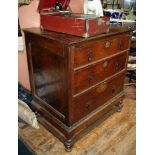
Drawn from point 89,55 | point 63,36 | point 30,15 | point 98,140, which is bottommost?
point 98,140

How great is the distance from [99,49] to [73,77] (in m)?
0.36

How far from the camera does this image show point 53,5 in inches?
68.7

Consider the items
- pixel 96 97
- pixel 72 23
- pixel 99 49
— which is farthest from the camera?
pixel 96 97

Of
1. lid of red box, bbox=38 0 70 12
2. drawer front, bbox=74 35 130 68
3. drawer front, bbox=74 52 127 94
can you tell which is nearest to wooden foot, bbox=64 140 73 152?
drawer front, bbox=74 52 127 94

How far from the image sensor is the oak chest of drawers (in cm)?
137

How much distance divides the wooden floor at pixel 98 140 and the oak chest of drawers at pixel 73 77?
0.07 m

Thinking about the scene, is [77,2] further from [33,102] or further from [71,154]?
[71,154]

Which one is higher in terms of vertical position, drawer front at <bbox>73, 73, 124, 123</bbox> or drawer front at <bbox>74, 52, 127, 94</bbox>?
drawer front at <bbox>74, 52, 127, 94</bbox>

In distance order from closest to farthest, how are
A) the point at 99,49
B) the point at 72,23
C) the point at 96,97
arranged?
the point at 72,23, the point at 99,49, the point at 96,97

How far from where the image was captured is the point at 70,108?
4.82ft

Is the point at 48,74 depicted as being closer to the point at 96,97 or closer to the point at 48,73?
the point at 48,73

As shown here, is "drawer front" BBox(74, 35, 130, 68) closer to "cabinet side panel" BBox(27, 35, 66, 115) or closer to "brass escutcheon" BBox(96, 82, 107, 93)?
"cabinet side panel" BBox(27, 35, 66, 115)

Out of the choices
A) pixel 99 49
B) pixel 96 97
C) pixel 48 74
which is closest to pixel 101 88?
pixel 96 97
